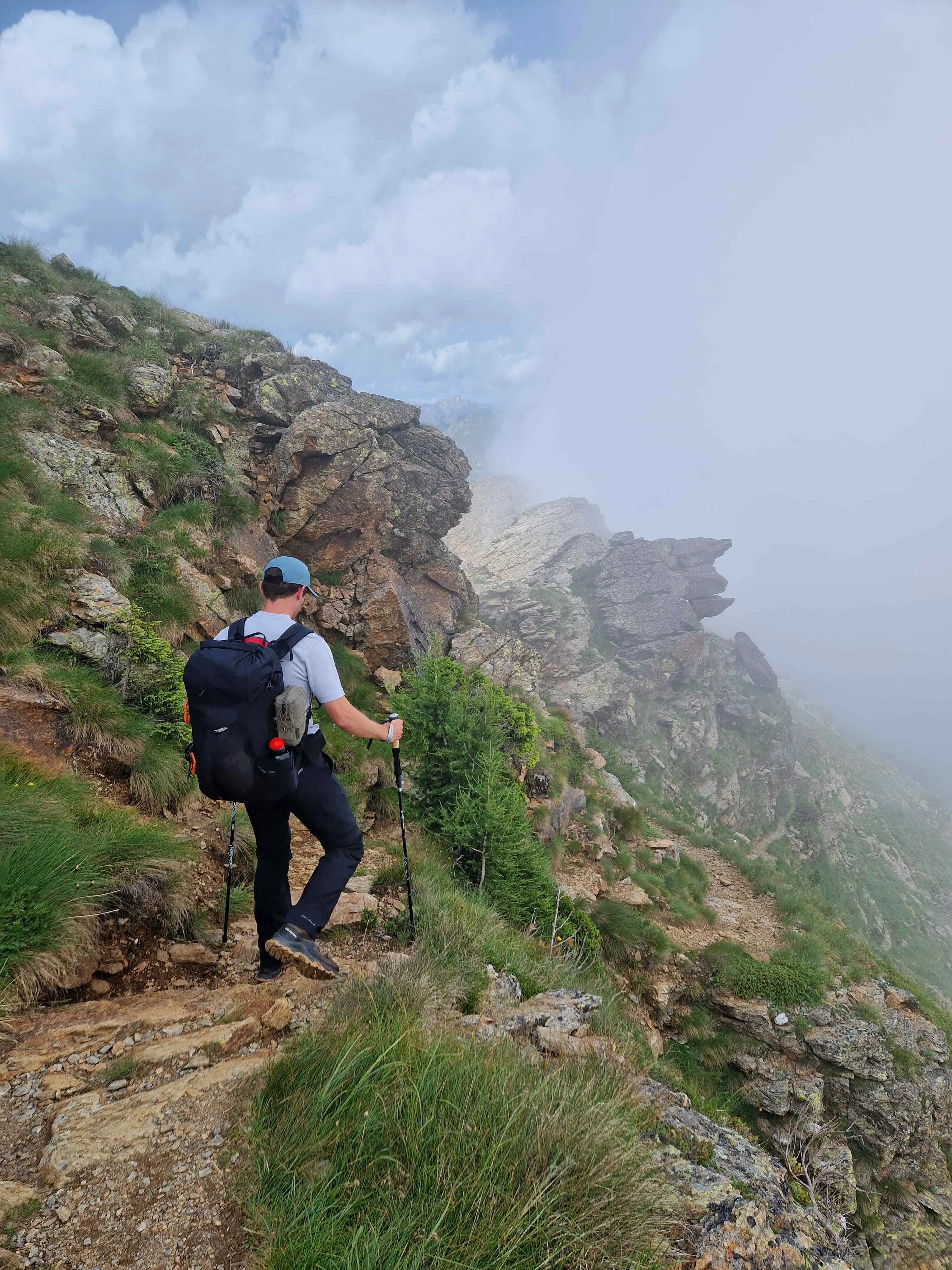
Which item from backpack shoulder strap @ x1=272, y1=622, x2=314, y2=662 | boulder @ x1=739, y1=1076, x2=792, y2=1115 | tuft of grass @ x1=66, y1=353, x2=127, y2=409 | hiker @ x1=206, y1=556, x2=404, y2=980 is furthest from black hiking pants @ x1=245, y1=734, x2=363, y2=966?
tuft of grass @ x1=66, y1=353, x2=127, y2=409

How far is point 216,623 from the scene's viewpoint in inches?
362

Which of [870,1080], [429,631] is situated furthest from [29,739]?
[870,1080]

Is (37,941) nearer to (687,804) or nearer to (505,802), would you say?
(505,802)

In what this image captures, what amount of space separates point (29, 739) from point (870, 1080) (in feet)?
49.6

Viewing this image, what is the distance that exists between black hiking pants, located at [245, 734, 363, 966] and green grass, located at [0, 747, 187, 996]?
44.6 inches

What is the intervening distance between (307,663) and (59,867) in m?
2.24

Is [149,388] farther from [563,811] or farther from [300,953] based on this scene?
[563,811]

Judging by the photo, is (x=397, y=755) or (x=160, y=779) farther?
(x=160, y=779)

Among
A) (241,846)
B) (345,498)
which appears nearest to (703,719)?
(345,498)

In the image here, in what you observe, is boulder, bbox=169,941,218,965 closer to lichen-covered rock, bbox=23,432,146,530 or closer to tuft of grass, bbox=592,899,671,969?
lichen-covered rock, bbox=23,432,146,530

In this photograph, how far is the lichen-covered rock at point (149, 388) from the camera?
11586 mm

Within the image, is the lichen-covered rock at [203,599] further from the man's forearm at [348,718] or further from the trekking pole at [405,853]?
the man's forearm at [348,718]

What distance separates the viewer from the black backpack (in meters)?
2.92

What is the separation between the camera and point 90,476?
9086mm
